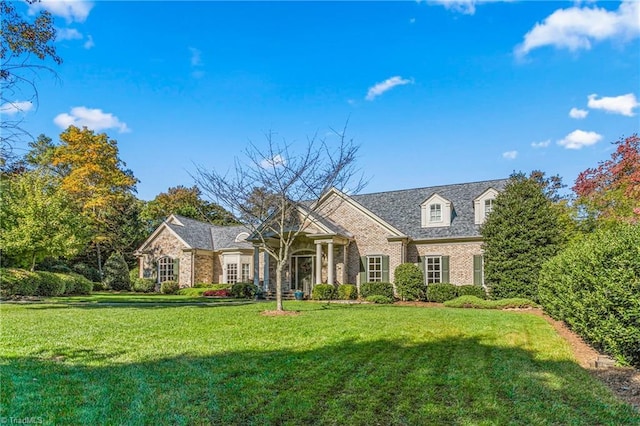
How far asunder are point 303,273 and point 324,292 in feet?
9.94

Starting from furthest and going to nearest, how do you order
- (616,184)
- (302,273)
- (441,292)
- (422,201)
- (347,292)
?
(422,201) < (302,273) < (347,292) < (441,292) < (616,184)

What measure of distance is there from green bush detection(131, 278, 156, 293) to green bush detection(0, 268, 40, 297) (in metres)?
8.95

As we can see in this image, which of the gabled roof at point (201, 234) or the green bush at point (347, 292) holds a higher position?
the gabled roof at point (201, 234)

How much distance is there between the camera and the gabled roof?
29319 millimetres

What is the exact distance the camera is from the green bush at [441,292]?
20.5 metres

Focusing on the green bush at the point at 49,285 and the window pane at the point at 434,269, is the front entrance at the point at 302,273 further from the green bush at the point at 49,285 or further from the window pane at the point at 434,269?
the green bush at the point at 49,285

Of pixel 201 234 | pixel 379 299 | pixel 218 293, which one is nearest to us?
pixel 379 299

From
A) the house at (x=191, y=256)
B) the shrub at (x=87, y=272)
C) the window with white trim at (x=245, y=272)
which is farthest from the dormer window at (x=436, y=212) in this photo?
the shrub at (x=87, y=272)

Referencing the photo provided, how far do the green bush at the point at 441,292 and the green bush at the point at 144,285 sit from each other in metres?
19.1

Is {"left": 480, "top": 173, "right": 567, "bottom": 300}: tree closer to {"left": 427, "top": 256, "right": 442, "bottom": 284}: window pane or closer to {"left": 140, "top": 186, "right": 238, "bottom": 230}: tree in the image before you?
{"left": 427, "top": 256, "right": 442, "bottom": 284}: window pane

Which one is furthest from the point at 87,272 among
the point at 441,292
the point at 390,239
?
the point at 441,292

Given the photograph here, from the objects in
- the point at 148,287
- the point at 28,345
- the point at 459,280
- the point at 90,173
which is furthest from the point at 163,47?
the point at 90,173

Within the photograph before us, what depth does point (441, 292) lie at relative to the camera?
20.6 metres

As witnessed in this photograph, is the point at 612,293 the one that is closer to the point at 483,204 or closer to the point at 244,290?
the point at 483,204
